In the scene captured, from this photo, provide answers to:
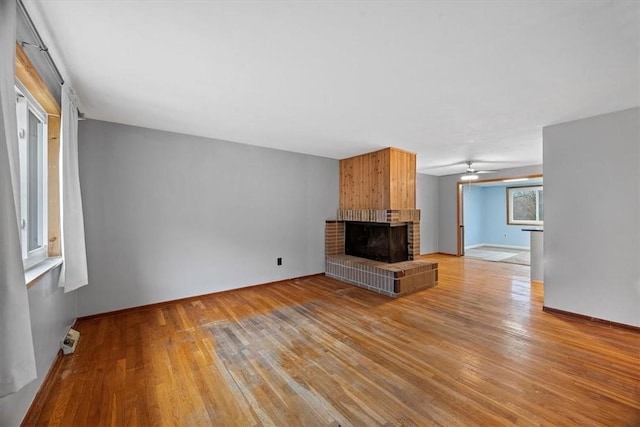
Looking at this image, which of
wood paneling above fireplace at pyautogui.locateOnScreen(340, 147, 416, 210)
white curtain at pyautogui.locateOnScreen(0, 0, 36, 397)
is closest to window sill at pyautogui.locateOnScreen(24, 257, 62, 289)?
white curtain at pyautogui.locateOnScreen(0, 0, 36, 397)

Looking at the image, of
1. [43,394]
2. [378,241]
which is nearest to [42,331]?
[43,394]

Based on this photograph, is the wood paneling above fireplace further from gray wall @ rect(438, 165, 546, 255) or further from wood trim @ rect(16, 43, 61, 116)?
wood trim @ rect(16, 43, 61, 116)

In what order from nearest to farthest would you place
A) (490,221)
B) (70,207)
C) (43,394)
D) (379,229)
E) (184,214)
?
1. (43,394)
2. (70,207)
3. (184,214)
4. (379,229)
5. (490,221)

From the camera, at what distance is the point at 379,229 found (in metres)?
4.66

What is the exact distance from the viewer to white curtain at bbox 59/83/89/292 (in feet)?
7.02

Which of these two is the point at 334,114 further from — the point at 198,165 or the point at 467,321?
the point at 467,321

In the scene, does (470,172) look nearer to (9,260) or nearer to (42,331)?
(9,260)

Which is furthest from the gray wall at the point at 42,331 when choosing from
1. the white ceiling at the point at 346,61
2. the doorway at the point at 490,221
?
the doorway at the point at 490,221

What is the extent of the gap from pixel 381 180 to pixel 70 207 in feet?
13.1

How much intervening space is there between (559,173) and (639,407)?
2.53m

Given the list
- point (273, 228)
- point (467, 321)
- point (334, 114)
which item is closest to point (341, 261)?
point (273, 228)

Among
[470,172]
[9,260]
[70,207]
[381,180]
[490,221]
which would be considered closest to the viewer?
[9,260]

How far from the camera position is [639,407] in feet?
5.45

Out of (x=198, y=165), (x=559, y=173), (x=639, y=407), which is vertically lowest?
(x=639, y=407)
